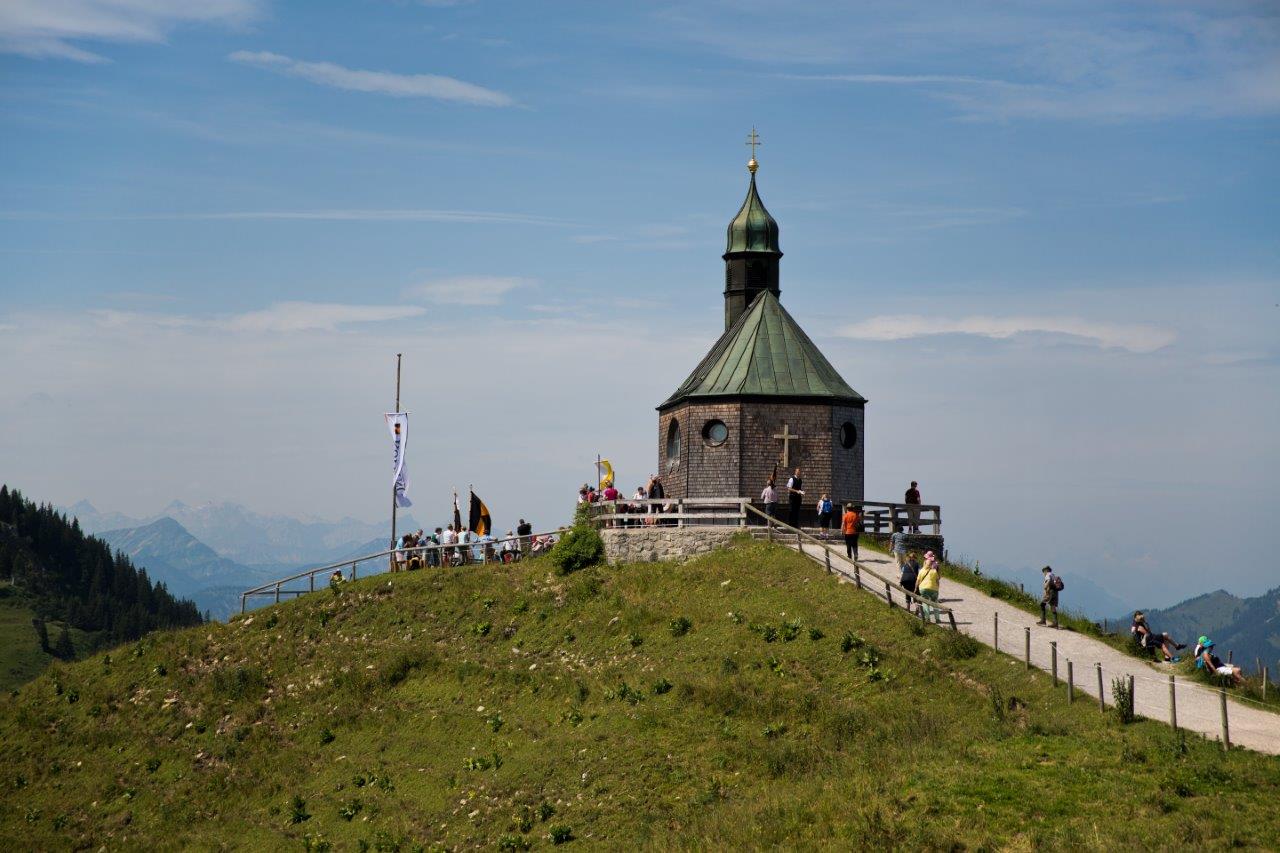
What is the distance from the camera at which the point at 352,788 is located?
36.8m

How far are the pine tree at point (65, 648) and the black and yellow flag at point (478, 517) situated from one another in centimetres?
14525

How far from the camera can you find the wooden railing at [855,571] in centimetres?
3631

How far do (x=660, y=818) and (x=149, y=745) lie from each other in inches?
768

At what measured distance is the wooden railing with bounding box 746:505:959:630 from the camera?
36.3 meters

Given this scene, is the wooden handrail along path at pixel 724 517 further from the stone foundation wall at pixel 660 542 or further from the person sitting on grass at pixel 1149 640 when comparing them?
the person sitting on grass at pixel 1149 640

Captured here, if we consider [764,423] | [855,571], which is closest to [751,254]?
[764,423]

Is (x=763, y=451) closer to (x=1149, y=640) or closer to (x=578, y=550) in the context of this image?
(x=578, y=550)

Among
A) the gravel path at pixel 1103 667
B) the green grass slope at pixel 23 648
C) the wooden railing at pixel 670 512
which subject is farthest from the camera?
the green grass slope at pixel 23 648

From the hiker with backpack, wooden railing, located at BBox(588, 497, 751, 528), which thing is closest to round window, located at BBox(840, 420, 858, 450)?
wooden railing, located at BBox(588, 497, 751, 528)

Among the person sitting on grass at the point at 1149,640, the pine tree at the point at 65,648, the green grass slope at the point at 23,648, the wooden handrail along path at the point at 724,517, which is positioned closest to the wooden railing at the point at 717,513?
the wooden handrail along path at the point at 724,517

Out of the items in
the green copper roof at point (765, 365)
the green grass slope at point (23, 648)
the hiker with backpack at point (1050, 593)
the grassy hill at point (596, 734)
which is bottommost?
the green grass slope at point (23, 648)

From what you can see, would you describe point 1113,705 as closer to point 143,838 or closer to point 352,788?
point 352,788

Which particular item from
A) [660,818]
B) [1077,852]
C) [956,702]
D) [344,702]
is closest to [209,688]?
[344,702]

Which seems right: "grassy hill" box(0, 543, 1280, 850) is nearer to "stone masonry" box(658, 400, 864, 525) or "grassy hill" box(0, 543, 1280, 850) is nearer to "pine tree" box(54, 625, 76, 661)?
"stone masonry" box(658, 400, 864, 525)
